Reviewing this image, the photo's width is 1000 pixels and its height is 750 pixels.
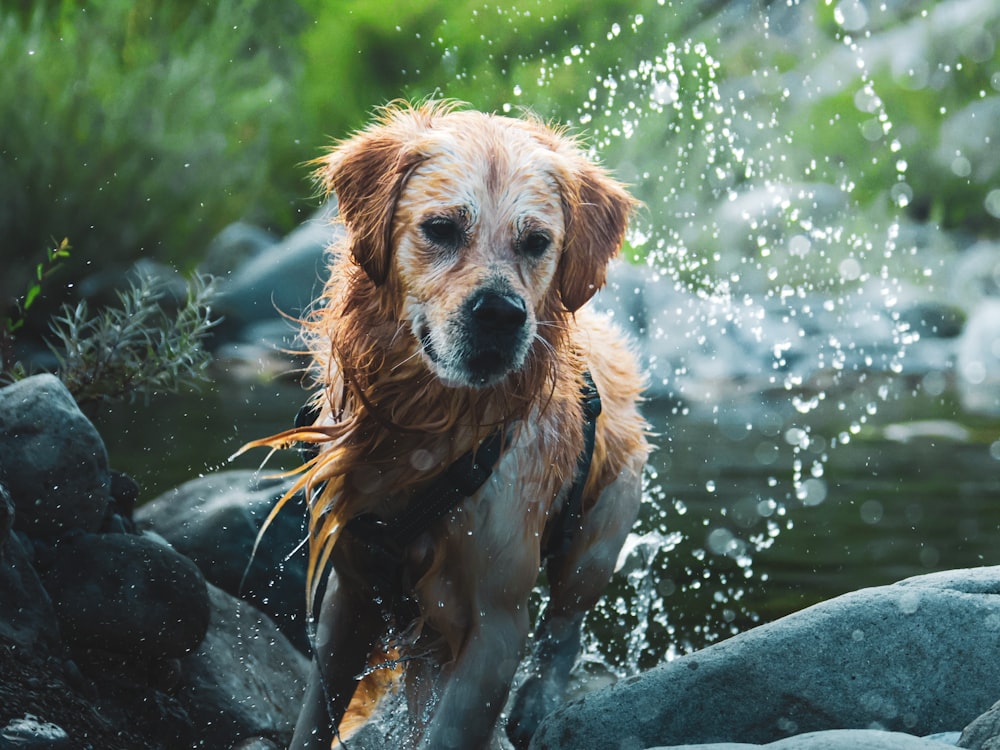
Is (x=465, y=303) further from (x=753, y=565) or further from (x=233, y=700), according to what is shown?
(x=753, y=565)

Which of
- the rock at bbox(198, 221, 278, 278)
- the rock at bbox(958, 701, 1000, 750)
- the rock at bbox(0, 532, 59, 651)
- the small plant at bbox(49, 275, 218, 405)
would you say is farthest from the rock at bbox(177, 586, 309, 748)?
the rock at bbox(198, 221, 278, 278)

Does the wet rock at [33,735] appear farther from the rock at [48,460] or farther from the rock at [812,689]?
the rock at [812,689]

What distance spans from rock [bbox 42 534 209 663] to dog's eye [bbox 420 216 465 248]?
4.82 ft

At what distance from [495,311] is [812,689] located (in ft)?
4.66

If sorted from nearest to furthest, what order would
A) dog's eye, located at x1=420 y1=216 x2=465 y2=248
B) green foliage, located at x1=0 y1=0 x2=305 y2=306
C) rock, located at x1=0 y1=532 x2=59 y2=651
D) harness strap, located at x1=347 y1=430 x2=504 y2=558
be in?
dog's eye, located at x1=420 y1=216 x2=465 y2=248 < harness strap, located at x1=347 y1=430 x2=504 y2=558 < rock, located at x1=0 y1=532 x2=59 y2=651 < green foliage, located at x1=0 y1=0 x2=305 y2=306

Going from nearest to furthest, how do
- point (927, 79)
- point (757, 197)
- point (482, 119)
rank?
point (482, 119) → point (757, 197) → point (927, 79)

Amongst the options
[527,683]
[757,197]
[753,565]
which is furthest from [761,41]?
[527,683]

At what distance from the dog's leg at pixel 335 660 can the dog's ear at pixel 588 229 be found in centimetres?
110

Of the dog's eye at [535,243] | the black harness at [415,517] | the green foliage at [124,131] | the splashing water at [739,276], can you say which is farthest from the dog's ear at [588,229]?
the green foliage at [124,131]

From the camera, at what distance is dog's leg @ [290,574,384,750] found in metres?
3.50

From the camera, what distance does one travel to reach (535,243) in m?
3.15

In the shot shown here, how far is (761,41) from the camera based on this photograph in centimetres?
2325

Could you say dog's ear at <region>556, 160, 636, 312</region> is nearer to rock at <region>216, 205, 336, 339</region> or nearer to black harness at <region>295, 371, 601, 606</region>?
black harness at <region>295, 371, 601, 606</region>

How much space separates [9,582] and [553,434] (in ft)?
5.35
